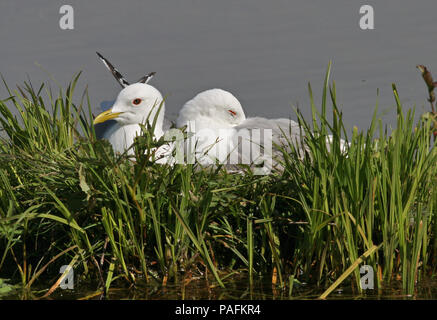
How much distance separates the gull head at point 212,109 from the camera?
5883 millimetres

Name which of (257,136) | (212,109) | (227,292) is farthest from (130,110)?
(227,292)

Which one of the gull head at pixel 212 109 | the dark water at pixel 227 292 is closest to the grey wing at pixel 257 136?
the gull head at pixel 212 109

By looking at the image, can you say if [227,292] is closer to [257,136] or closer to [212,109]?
[257,136]

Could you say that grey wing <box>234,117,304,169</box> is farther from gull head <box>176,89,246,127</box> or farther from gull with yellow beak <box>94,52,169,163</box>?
gull with yellow beak <box>94,52,169,163</box>

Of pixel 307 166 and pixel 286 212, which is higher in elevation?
pixel 307 166

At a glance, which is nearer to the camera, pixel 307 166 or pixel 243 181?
pixel 307 166

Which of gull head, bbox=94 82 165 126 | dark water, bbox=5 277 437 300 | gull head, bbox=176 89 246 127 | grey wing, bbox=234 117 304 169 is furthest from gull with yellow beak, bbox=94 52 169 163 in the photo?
dark water, bbox=5 277 437 300

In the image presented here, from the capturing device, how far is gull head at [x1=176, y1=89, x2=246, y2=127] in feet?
19.3

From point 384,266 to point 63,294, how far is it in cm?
151

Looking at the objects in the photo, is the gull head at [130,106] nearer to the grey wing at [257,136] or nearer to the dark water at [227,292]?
the grey wing at [257,136]

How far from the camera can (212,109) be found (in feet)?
19.4

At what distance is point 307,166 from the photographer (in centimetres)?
337

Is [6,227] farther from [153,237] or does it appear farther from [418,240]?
[418,240]

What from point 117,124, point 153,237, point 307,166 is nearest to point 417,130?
point 307,166
